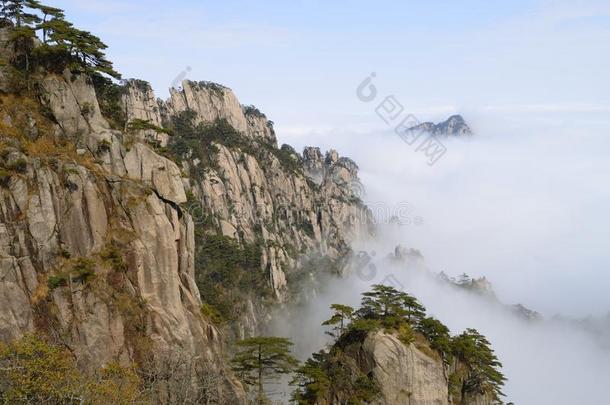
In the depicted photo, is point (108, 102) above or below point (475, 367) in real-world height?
above

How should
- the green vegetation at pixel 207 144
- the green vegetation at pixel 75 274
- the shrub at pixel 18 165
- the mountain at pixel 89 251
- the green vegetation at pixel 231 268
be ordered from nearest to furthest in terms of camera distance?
the mountain at pixel 89 251, the green vegetation at pixel 75 274, the shrub at pixel 18 165, the green vegetation at pixel 231 268, the green vegetation at pixel 207 144

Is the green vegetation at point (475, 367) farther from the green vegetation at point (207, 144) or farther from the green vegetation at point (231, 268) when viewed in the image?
the green vegetation at point (207, 144)

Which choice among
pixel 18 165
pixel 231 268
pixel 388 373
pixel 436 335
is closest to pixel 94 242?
pixel 18 165

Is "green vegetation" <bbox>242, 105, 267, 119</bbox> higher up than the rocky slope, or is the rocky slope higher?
"green vegetation" <bbox>242, 105, 267, 119</bbox>

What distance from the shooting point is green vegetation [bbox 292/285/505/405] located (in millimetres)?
49656

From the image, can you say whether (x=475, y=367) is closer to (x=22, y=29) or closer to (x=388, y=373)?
(x=388, y=373)

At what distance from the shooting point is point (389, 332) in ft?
171

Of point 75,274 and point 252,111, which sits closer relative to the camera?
point 75,274

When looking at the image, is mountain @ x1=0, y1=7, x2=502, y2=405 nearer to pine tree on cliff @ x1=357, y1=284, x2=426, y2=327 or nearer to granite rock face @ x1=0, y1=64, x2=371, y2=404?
granite rock face @ x1=0, y1=64, x2=371, y2=404

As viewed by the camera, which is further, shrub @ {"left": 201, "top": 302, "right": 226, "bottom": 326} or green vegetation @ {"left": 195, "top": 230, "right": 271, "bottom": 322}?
green vegetation @ {"left": 195, "top": 230, "right": 271, "bottom": 322}

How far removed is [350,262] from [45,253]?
135 m

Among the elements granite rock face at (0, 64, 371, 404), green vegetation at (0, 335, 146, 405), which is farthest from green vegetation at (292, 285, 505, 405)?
green vegetation at (0, 335, 146, 405)

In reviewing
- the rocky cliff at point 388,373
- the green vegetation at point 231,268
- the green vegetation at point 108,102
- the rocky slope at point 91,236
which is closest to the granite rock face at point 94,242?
the rocky slope at point 91,236

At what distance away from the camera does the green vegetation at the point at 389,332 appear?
163ft
